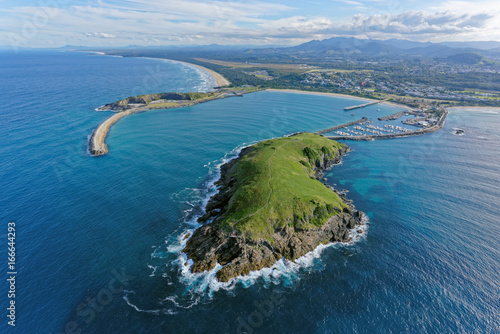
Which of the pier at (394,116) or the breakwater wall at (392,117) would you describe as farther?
the pier at (394,116)

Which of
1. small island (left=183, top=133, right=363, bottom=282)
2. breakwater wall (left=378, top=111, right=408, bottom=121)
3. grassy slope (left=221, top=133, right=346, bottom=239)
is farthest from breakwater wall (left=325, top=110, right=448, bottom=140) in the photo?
small island (left=183, top=133, right=363, bottom=282)

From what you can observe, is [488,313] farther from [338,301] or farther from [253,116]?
[253,116]

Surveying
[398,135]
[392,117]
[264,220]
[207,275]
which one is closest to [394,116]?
[392,117]

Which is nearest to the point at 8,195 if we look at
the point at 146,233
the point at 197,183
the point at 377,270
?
the point at 146,233

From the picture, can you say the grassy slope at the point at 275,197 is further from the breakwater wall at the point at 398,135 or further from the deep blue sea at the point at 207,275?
the breakwater wall at the point at 398,135

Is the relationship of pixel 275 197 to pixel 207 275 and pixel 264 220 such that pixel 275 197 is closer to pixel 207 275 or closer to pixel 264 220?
pixel 264 220

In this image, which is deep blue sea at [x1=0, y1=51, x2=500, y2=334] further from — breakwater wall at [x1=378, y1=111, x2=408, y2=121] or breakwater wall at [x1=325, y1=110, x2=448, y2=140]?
breakwater wall at [x1=378, y1=111, x2=408, y2=121]

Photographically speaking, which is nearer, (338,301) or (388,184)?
(338,301)

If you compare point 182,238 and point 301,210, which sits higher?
point 301,210

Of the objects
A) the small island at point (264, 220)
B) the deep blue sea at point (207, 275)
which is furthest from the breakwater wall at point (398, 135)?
the small island at point (264, 220)
